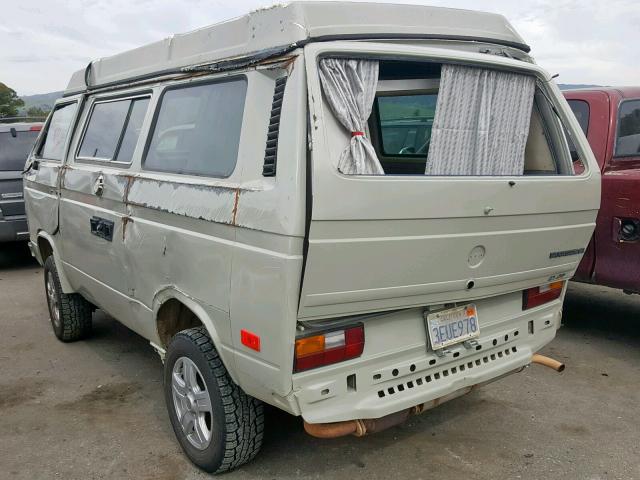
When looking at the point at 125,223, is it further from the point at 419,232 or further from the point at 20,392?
the point at 419,232

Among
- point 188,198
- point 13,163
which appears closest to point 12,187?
point 13,163

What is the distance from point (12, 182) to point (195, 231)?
19.8 ft

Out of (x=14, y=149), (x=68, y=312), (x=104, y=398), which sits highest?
(x=14, y=149)

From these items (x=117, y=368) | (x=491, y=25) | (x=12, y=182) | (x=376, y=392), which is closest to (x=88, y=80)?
(x=117, y=368)

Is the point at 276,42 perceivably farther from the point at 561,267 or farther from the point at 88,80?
the point at 88,80

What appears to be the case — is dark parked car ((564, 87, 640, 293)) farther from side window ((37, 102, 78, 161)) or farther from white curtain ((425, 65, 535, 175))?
side window ((37, 102, 78, 161))

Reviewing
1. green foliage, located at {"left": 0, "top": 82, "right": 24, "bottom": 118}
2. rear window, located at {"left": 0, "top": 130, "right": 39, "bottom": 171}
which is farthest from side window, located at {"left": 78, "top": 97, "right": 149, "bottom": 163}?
green foliage, located at {"left": 0, "top": 82, "right": 24, "bottom": 118}

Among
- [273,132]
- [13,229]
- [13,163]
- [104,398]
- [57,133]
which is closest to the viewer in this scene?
[273,132]

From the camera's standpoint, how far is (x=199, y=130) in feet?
9.96

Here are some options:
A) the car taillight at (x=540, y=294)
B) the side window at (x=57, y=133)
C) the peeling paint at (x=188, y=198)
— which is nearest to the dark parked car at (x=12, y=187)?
the side window at (x=57, y=133)

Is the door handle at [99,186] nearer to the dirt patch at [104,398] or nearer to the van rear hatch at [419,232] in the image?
the dirt patch at [104,398]

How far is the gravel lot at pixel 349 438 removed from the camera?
10.0 ft

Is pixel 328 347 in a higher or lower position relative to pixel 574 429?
higher

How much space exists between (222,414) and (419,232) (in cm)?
123
